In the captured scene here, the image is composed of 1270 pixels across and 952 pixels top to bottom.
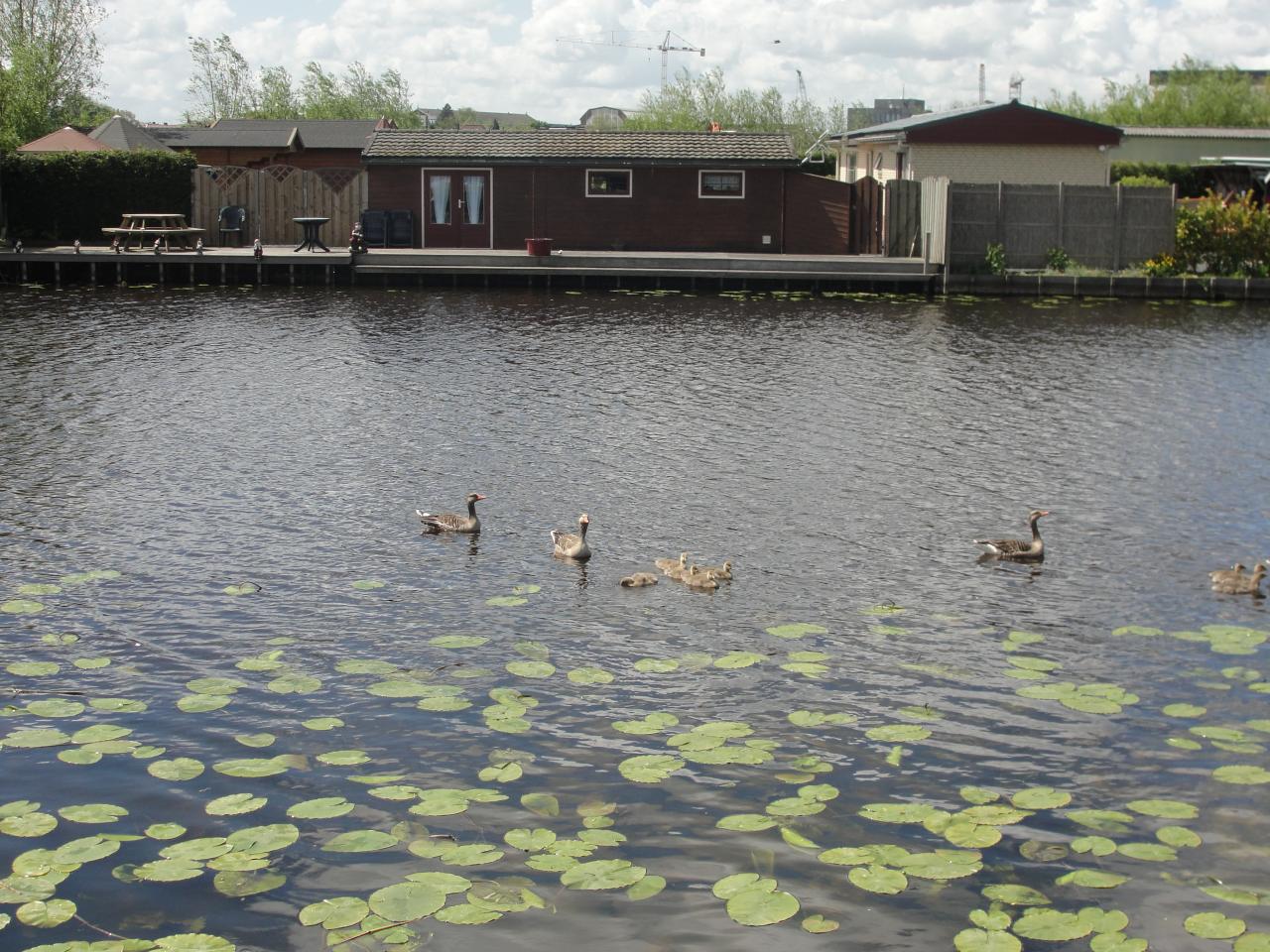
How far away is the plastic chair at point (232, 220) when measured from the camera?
49.6m

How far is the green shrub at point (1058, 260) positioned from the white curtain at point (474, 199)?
18.8 meters

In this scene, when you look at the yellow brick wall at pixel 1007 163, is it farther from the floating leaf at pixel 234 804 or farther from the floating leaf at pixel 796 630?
the floating leaf at pixel 234 804

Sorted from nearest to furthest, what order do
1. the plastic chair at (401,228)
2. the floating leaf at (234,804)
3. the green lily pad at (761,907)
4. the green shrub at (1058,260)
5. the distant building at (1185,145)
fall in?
the green lily pad at (761,907) < the floating leaf at (234,804) < the green shrub at (1058,260) < the plastic chair at (401,228) < the distant building at (1185,145)

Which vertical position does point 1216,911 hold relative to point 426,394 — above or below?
below

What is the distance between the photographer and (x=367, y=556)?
15.1 m

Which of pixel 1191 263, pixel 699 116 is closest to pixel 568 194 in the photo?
pixel 1191 263

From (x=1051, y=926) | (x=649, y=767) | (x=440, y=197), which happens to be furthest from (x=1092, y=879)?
(x=440, y=197)

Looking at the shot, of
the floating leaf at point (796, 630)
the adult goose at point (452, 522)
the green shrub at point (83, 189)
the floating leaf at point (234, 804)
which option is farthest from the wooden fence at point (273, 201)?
the floating leaf at point (234, 804)

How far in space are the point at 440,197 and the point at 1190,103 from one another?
204 ft

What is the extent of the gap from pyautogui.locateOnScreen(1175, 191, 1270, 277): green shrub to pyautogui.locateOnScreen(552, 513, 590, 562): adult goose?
32699 millimetres

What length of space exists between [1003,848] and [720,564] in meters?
6.38

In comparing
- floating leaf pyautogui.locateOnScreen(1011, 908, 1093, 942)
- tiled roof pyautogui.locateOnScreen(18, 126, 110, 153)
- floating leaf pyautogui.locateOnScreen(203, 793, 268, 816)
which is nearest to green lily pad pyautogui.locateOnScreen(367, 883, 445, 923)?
floating leaf pyautogui.locateOnScreen(203, 793, 268, 816)

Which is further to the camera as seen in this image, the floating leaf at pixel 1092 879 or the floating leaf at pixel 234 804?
the floating leaf at pixel 234 804

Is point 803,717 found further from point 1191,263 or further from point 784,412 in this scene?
point 1191,263
